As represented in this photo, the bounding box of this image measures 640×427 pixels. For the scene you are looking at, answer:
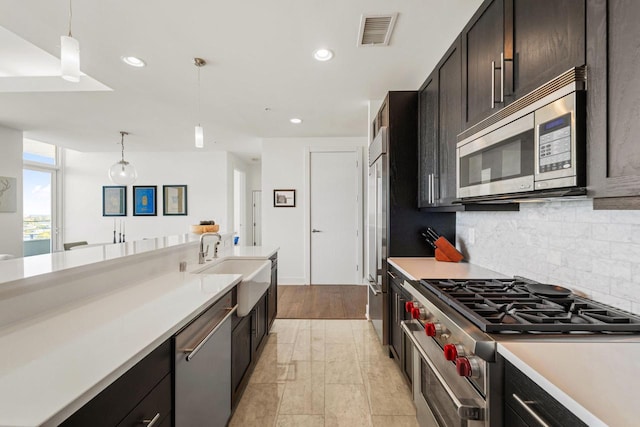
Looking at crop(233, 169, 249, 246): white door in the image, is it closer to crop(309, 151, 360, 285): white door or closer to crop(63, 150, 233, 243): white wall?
crop(63, 150, 233, 243): white wall

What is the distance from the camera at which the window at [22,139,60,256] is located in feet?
18.8

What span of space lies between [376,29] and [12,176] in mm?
5897

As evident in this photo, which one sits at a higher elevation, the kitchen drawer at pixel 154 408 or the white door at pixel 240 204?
the white door at pixel 240 204

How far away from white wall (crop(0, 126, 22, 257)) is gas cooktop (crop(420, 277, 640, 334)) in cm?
628

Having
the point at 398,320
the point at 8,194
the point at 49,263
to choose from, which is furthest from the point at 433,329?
the point at 8,194

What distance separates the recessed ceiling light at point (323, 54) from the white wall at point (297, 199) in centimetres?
271

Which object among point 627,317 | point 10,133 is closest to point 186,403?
point 627,317

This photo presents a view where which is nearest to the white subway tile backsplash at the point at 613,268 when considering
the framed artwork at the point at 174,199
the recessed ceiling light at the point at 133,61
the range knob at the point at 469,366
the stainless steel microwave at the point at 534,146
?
the stainless steel microwave at the point at 534,146

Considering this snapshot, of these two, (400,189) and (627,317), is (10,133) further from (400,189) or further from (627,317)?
(627,317)

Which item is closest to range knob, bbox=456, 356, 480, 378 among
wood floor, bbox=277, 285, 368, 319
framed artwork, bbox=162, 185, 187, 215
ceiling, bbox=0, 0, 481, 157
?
ceiling, bbox=0, 0, 481, 157

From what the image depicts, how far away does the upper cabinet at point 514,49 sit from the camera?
102 centimetres

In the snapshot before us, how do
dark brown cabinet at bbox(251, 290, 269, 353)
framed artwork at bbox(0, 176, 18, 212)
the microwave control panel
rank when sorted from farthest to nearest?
framed artwork at bbox(0, 176, 18, 212) < dark brown cabinet at bbox(251, 290, 269, 353) < the microwave control panel

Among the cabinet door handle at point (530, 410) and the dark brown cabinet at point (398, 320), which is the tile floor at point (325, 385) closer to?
the dark brown cabinet at point (398, 320)

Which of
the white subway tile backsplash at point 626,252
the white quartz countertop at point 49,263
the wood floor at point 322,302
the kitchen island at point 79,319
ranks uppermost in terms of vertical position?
the white subway tile backsplash at point 626,252
